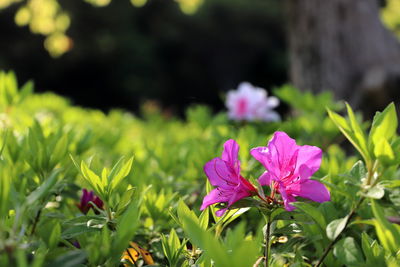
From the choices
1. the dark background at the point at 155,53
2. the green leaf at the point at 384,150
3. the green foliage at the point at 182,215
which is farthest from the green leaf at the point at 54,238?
the dark background at the point at 155,53

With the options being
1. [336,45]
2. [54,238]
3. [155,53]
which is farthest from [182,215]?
[155,53]

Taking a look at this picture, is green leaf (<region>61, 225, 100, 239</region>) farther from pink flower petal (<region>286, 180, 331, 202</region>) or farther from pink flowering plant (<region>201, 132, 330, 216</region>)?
pink flower petal (<region>286, 180, 331, 202</region>)

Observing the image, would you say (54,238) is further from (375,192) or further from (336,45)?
(336,45)

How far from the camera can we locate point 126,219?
3.12 ft

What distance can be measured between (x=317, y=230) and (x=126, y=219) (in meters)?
0.54

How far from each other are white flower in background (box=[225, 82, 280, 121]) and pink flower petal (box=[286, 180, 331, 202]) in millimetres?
2291

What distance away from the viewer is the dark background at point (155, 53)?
20.3 metres

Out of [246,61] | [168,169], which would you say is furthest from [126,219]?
[246,61]

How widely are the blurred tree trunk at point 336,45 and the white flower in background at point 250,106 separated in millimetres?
1716

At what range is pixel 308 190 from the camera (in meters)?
1.08

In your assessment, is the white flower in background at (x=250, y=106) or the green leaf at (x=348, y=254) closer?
the green leaf at (x=348, y=254)

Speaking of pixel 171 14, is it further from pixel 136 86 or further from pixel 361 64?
pixel 361 64

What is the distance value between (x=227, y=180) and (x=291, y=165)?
5.7 inches

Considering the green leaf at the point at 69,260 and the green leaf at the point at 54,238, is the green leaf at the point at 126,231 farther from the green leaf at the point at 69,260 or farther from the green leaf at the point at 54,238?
the green leaf at the point at 54,238
